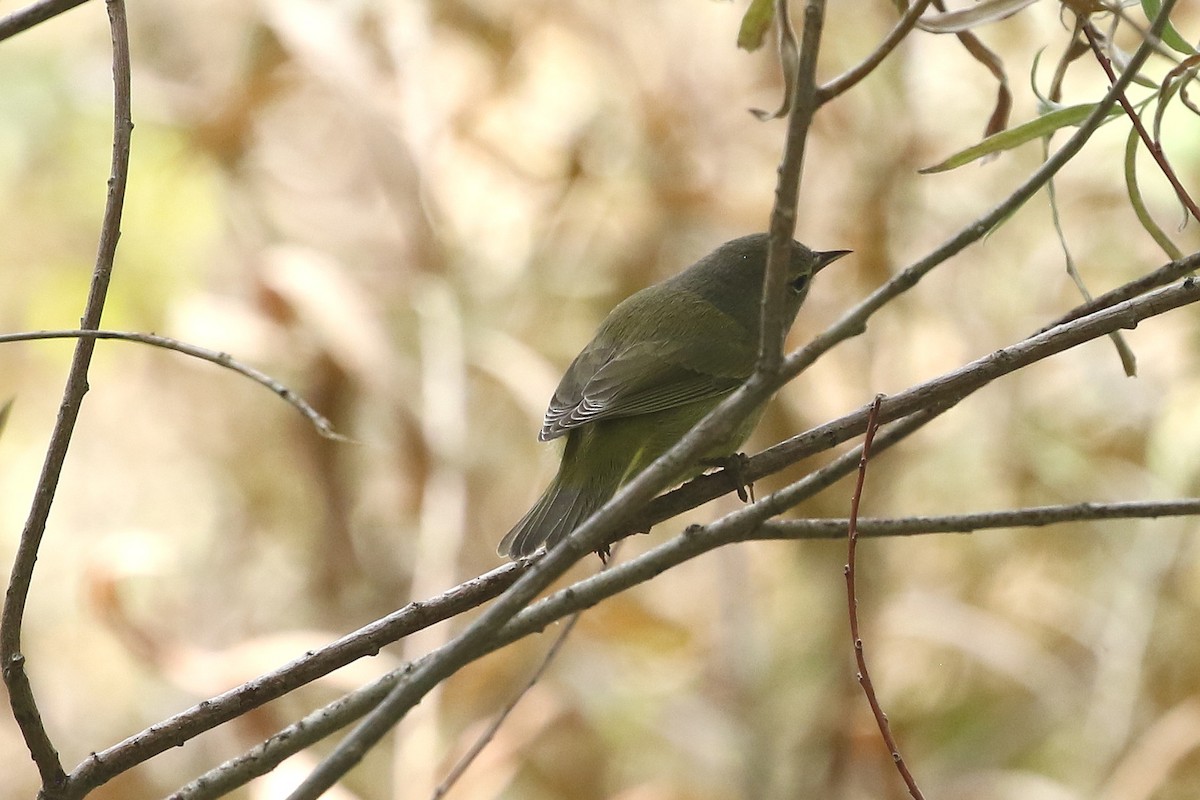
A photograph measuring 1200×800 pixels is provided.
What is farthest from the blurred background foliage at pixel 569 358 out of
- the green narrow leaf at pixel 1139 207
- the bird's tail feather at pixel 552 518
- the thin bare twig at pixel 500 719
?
the green narrow leaf at pixel 1139 207

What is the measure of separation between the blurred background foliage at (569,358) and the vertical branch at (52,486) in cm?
196

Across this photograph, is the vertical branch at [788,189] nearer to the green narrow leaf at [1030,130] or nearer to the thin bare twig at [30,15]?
the green narrow leaf at [1030,130]

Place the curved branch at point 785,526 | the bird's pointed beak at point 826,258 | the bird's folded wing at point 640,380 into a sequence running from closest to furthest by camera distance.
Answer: the curved branch at point 785,526 < the bird's folded wing at point 640,380 < the bird's pointed beak at point 826,258

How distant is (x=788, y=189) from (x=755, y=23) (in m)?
0.73

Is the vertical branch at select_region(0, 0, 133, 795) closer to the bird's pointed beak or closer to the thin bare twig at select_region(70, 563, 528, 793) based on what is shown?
the thin bare twig at select_region(70, 563, 528, 793)

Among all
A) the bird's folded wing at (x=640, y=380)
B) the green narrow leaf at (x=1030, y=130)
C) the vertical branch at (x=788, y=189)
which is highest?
the bird's folded wing at (x=640, y=380)

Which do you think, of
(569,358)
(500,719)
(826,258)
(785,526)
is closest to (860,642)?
(785,526)

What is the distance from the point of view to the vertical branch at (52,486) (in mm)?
1528

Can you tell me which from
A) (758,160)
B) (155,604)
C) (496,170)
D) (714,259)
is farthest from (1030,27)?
(155,604)

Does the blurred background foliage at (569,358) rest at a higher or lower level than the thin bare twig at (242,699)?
higher

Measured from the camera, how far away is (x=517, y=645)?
4160 millimetres

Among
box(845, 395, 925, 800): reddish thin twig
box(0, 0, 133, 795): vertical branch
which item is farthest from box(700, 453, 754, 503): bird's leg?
box(0, 0, 133, 795): vertical branch

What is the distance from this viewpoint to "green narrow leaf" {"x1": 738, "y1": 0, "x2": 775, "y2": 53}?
1851 millimetres

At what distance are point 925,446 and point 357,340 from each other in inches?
79.8
